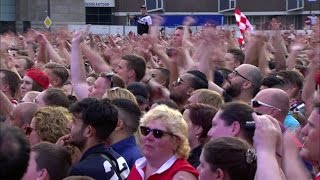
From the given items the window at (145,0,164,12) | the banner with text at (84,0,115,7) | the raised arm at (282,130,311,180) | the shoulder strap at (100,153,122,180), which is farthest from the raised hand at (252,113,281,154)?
the banner with text at (84,0,115,7)

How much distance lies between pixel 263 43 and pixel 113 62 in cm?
206

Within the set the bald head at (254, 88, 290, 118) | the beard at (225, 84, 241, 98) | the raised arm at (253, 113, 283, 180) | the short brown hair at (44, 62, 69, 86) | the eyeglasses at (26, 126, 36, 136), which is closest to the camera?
the raised arm at (253, 113, 283, 180)

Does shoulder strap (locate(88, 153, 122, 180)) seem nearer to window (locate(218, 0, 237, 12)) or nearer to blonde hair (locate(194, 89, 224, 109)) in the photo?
blonde hair (locate(194, 89, 224, 109))

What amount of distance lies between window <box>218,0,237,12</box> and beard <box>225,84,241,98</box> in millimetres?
48896

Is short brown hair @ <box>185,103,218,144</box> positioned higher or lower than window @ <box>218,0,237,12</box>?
higher

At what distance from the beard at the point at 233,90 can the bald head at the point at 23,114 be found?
82.2 inches

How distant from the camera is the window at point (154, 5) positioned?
181 ft

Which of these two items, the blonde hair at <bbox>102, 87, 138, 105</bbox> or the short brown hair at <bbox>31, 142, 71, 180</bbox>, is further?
the blonde hair at <bbox>102, 87, 138, 105</bbox>

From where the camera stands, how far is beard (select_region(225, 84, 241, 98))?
23.4 feet

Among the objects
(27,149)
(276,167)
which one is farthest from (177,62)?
(27,149)

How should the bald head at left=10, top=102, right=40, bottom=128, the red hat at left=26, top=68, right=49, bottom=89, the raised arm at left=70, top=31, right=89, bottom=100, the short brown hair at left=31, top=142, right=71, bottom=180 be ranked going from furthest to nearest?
the red hat at left=26, top=68, right=49, bottom=89 → the raised arm at left=70, top=31, right=89, bottom=100 → the bald head at left=10, top=102, right=40, bottom=128 → the short brown hair at left=31, top=142, right=71, bottom=180

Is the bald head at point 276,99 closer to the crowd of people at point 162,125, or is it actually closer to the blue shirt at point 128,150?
the crowd of people at point 162,125

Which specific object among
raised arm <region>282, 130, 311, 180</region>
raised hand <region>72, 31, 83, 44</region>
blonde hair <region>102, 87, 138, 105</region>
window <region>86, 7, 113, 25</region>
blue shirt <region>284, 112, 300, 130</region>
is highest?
raised hand <region>72, 31, 83, 44</region>

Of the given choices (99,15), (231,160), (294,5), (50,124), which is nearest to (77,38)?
(50,124)
